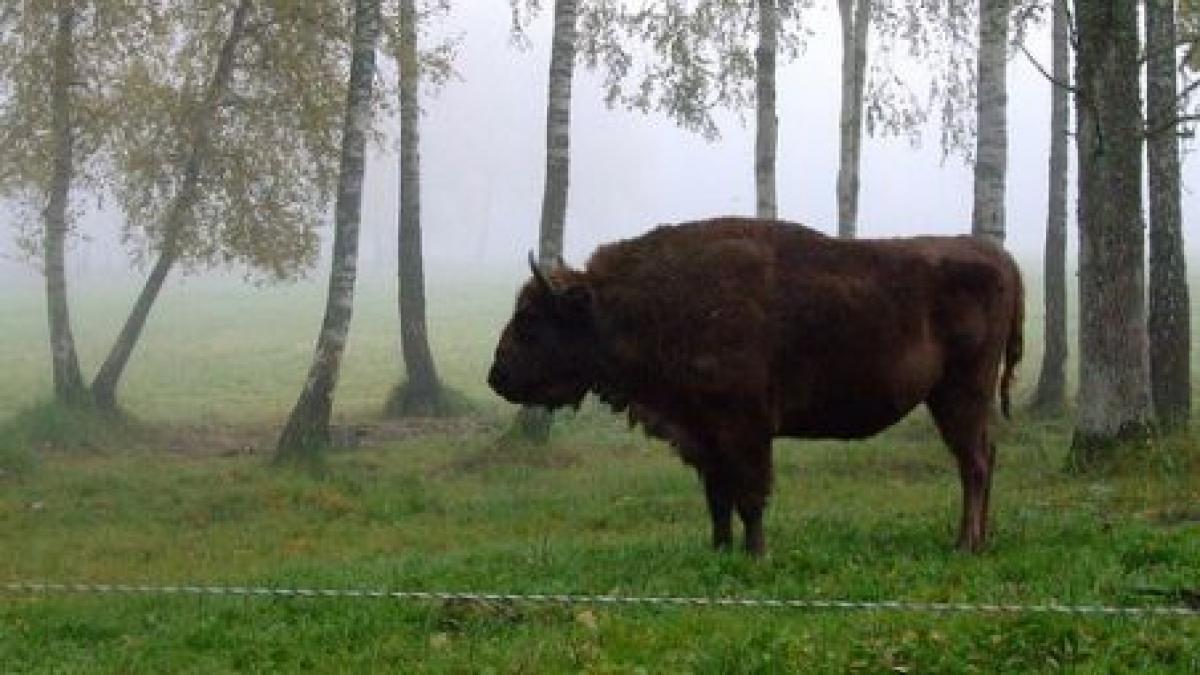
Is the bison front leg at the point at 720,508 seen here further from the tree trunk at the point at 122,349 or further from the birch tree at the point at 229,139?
the tree trunk at the point at 122,349

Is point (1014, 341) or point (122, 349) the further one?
point (122, 349)

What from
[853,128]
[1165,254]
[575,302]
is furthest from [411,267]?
[575,302]

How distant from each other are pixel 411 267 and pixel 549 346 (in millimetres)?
17743

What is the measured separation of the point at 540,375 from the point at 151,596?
3406mm

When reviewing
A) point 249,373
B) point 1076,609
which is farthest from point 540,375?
point 249,373

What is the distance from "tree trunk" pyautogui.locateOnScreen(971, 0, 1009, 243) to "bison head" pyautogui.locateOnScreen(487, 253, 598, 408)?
10713mm

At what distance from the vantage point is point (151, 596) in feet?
33.8

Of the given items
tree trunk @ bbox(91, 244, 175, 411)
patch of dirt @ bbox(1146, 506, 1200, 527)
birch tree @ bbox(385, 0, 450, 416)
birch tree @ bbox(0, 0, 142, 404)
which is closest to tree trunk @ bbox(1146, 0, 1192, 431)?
patch of dirt @ bbox(1146, 506, 1200, 527)

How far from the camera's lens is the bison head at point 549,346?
387 inches

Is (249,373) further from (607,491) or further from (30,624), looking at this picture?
(30,624)

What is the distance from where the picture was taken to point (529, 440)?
19453 millimetres

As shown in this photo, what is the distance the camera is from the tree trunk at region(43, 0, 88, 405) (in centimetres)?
2478

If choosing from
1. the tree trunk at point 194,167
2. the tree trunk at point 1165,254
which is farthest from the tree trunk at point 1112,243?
the tree trunk at point 194,167

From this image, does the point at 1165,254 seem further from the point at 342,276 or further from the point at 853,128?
the point at 853,128
